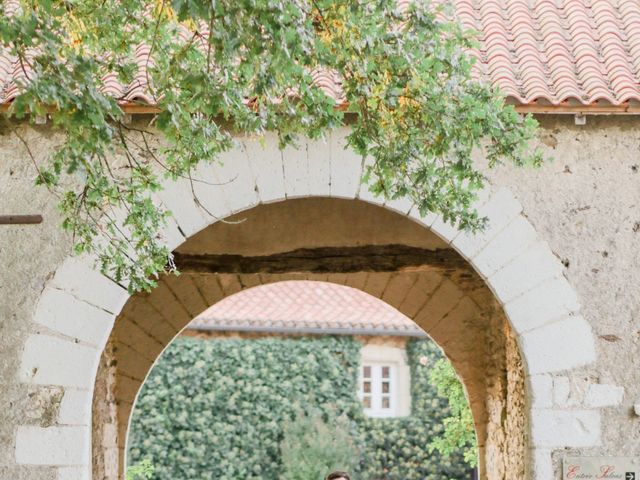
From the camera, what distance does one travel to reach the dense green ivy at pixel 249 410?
1645cm

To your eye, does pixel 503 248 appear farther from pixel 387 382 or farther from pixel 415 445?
pixel 387 382

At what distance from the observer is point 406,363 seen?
1809 centimetres

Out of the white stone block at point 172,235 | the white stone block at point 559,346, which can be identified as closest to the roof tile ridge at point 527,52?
the white stone block at point 559,346

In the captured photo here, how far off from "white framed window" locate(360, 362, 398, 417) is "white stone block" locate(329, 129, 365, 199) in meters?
10.9

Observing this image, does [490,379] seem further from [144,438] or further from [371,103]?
[144,438]

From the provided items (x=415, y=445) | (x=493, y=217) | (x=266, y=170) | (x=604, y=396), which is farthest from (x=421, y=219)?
(x=415, y=445)

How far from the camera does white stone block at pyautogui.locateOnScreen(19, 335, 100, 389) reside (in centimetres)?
693

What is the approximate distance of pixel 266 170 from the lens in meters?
7.25

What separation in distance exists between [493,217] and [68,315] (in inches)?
101

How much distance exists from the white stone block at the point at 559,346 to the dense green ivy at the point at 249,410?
989cm

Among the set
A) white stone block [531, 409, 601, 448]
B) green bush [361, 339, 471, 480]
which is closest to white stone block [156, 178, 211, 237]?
white stone block [531, 409, 601, 448]

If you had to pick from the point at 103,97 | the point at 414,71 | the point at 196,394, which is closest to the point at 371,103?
the point at 414,71

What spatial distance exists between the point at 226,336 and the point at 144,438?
1.79 m

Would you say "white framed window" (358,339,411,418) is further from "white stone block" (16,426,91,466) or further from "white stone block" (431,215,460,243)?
"white stone block" (16,426,91,466)
